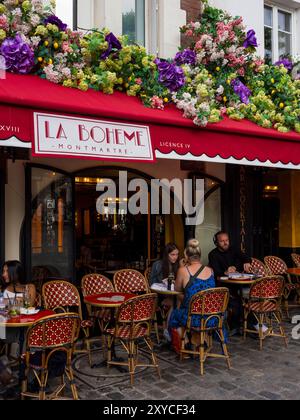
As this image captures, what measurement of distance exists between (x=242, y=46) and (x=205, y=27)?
0.73 m

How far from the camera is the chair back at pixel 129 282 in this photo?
295 inches

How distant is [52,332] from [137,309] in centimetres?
128

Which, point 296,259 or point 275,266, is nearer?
point 275,266

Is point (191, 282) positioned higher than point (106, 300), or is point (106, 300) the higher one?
point (191, 282)

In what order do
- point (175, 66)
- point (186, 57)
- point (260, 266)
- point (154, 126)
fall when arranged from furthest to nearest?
point (260, 266), point (186, 57), point (175, 66), point (154, 126)

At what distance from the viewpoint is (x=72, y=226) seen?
724cm

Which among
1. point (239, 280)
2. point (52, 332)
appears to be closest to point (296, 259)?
point (239, 280)

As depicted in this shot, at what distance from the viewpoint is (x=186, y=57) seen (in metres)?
7.54

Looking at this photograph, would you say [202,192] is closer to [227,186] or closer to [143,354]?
[227,186]

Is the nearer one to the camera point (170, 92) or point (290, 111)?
point (170, 92)

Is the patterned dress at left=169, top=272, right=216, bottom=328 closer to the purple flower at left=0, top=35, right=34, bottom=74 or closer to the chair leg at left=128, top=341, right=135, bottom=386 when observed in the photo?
the chair leg at left=128, top=341, right=135, bottom=386

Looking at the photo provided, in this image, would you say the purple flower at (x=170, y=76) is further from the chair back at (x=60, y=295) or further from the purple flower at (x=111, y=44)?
the chair back at (x=60, y=295)

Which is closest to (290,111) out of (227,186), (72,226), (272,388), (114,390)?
(227,186)

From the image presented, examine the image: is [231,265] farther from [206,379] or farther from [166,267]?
[206,379]
